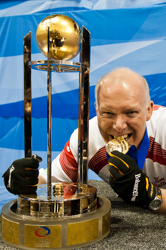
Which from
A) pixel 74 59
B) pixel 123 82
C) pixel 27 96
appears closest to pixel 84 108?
pixel 27 96

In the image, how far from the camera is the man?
0.86 m

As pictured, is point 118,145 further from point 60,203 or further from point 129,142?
point 60,203

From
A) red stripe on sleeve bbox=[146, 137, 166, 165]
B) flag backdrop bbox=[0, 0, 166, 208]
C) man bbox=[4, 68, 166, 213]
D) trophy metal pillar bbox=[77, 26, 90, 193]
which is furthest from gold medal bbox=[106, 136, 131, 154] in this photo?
flag backdrop bbox=[0, 0, 166, 208]

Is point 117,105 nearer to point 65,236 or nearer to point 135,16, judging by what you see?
point 65,236

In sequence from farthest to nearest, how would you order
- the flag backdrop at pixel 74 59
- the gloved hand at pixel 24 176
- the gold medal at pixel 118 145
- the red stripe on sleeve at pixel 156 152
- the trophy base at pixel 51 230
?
1. the flag backdrop at pixel 74 59
2. the red stripe on sleeve at pixel 156 152
3. the gold medal at pixel 118 145
4. the gloved hand at pixel 24 176
5. the trophy base at pixel 51 230

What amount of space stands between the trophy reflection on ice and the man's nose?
0.22m

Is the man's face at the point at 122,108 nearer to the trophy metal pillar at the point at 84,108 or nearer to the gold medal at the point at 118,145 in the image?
the gold medal at the point at 118,145

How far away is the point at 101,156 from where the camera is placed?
141 centimetres

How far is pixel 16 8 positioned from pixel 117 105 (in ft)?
7.49

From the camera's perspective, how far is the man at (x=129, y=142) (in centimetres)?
86

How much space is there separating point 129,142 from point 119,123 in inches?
5.6

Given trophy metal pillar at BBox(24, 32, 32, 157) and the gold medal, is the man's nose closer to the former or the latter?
the gold medal

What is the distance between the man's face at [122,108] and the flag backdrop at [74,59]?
1390 millimetres

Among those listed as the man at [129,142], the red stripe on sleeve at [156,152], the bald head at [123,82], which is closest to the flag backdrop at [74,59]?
the man at [129,142]
